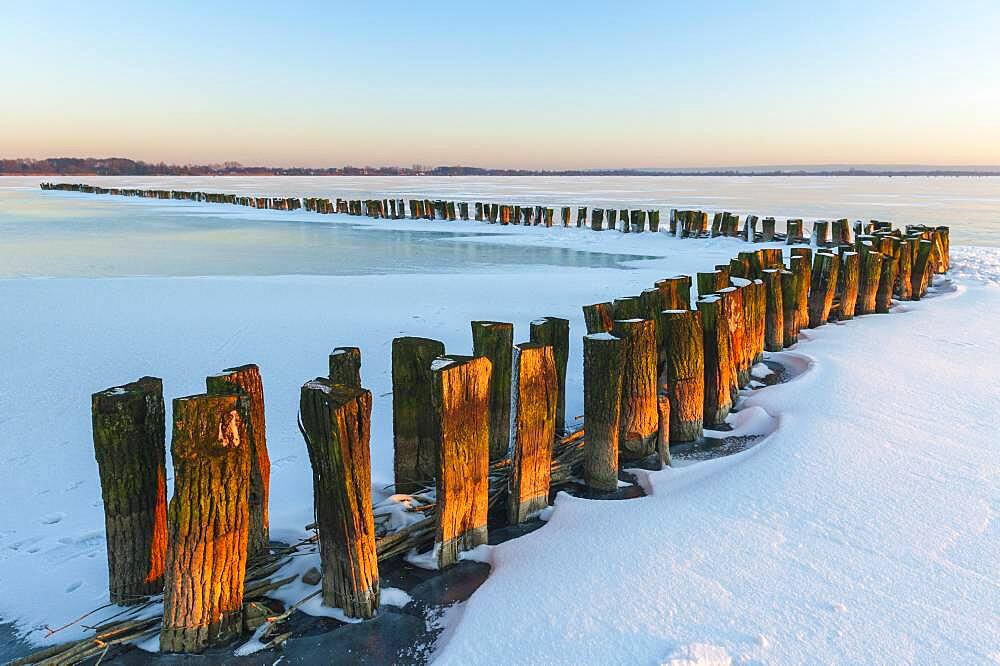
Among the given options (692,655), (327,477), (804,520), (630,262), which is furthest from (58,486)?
(630,262)

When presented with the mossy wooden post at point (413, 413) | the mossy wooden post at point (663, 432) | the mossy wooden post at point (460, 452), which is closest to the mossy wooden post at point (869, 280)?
the mossy wooden post at point (663, 432)

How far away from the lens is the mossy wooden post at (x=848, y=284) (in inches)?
289

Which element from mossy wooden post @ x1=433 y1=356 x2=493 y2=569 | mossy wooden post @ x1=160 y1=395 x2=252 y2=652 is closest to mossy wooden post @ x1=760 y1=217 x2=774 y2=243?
mossy wooden post @ x1=433 y1=356 x2=493 y2=569

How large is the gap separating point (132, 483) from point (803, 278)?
5.98 meters

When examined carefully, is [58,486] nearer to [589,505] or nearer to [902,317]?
[589,505]

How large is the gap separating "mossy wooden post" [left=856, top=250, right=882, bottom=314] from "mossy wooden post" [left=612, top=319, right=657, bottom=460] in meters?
4.90

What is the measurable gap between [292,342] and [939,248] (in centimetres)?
1003

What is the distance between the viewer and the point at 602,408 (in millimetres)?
3611

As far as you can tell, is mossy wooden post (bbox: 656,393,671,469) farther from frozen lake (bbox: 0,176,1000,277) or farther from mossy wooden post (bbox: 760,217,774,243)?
mossy wooden post (bbox: 760,217,774,243)

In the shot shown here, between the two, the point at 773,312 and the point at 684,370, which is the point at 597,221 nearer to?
the point at 773,312

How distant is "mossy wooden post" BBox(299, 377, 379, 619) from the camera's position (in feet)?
8.50

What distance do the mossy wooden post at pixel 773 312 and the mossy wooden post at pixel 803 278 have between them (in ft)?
1.55

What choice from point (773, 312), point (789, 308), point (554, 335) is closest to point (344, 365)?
point (554, 335)

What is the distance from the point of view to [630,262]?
13.3 meters
